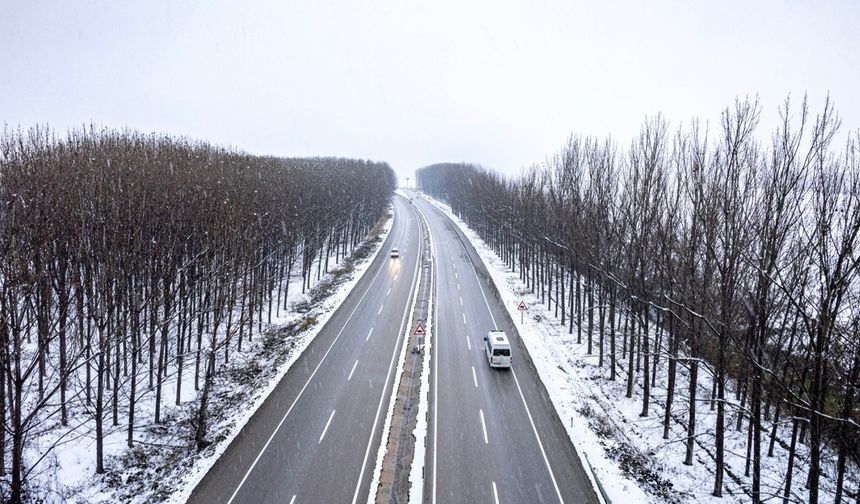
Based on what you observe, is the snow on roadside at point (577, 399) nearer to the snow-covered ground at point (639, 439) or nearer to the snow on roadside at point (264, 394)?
the snow-covered ground at point (639, 439)

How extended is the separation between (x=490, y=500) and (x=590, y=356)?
1802cm

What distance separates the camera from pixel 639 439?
21.4m

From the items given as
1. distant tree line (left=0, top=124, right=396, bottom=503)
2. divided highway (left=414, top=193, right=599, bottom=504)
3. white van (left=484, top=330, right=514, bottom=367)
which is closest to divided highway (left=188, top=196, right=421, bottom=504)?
divided highway (left=414, top=193, right=599, bottom=504)

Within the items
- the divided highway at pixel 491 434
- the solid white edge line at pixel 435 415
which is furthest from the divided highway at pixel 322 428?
the divided highway at pixel 491 434

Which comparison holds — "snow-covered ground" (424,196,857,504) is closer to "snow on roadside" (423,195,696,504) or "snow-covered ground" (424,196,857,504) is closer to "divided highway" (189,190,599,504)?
"snow on roadside" (423,195,696,504)

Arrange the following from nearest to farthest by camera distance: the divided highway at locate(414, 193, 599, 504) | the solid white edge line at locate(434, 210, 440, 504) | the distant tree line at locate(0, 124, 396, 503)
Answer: the distant tree line at locate(0, 124, 396, 503) < the divided highway at locate(414, 193, 599, 504) < the solid white edge line at locate(434, 210, 440, 504)

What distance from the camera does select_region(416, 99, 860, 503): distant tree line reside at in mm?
12055

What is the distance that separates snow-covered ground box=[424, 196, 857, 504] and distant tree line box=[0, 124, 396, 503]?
1775 centimetres

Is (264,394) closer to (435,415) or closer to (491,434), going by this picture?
(435,415)

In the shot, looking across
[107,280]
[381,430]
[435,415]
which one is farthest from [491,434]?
[107,280]

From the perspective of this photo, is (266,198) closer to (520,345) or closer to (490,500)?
(520,345)

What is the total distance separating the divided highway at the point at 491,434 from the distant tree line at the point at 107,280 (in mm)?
11322

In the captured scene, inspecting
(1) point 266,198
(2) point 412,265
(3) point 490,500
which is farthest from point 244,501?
(2) point 412,265

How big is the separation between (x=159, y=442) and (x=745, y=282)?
1087 inches
